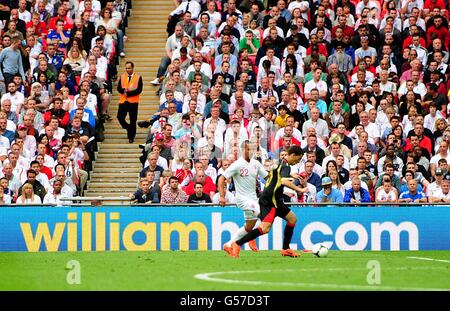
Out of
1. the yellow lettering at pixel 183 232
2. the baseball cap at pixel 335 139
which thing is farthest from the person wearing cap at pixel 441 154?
the yellow lettering at pixel 183 232

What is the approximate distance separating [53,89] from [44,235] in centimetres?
653

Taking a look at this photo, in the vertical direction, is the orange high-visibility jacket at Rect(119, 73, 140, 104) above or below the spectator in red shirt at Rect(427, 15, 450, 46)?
below

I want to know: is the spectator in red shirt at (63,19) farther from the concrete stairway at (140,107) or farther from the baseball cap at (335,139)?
the baseball cap at (335,139)

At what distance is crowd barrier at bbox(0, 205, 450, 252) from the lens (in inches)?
1003

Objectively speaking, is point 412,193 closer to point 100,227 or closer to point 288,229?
point 288,229

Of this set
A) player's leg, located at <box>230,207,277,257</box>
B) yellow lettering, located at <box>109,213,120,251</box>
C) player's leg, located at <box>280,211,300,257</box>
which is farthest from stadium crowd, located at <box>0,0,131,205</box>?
player's leg, located at <box>280,211,300,257</box>

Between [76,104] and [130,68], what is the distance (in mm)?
1488

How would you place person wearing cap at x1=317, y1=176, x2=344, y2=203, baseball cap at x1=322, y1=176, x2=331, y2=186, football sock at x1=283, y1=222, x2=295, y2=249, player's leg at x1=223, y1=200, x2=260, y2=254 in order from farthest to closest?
person wearing cap at x1=317, y1=176, x2=344, y2=203 < baseball cap at x1=322, y1=176, x2=331, y2=186 < player's leg at x1=223, y1=200, x2=260, y2=254 < football sock at x1=283, y1=222, x2=295, y2=249

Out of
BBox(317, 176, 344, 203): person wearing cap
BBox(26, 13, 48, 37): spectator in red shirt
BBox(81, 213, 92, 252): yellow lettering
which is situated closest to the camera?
BBox(81, 213, 92, 252): yellow lettering

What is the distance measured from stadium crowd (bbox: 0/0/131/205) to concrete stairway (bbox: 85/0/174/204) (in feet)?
1.14

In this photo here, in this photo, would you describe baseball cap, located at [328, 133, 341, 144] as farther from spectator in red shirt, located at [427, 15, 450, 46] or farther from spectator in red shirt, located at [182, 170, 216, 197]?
spectator in red shirt, located at [427, 15, 450, 46]

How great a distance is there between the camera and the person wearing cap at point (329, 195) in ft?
86.4

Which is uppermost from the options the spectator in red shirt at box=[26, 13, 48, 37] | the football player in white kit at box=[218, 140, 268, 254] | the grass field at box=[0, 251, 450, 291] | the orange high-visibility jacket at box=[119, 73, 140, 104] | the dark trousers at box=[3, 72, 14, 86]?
the spectator in red shirt at box=[26, 13, 48, 37]
